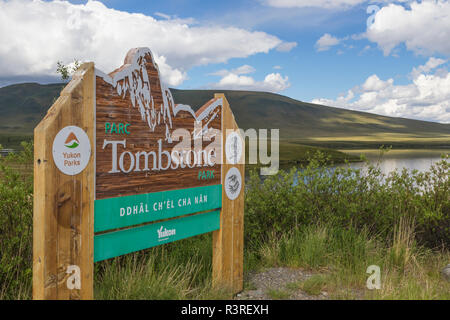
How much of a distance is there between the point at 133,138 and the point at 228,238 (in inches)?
82.4

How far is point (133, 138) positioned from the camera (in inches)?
154

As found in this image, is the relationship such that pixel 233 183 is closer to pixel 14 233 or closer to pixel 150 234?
pixel 150 234

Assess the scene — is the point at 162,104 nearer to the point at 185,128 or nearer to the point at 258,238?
the point at 185,128

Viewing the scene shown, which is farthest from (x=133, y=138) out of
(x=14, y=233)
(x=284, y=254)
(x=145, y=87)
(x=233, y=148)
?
(x=284, y=254)

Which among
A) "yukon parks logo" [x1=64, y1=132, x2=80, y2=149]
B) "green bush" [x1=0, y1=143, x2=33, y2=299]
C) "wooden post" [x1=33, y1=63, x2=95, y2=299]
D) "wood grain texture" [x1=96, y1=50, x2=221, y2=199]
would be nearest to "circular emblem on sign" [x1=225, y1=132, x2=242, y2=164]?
"wood grain texture" [x1=96, y1=50, x2=221, y2=199]

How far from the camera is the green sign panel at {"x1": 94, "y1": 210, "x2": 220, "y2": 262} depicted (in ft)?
12.0

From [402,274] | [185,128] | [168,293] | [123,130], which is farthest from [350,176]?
[123,130]

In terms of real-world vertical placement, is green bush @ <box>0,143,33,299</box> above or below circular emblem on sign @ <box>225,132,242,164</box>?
below

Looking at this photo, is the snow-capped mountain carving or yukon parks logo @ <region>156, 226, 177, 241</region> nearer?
the snow-capped mountain carving

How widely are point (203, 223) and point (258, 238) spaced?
2.42m

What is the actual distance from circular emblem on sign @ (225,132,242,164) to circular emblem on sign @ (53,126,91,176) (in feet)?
7.38

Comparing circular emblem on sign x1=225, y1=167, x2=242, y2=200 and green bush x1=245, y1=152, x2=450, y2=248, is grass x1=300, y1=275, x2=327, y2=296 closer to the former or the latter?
circular emblem on sign x1=225, y1=167, x2=242, y2=200

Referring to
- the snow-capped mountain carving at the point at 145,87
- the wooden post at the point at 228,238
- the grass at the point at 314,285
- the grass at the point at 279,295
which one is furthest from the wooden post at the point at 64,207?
the grass at the point at 314,285

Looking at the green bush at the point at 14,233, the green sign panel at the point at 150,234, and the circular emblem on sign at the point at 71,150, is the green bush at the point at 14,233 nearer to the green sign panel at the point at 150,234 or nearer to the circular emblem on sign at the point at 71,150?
the green sign panel at the point at 150,234
